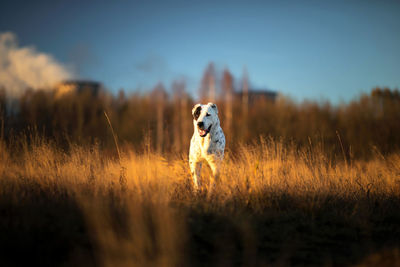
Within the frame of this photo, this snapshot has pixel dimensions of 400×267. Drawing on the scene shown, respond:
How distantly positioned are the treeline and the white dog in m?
6.81

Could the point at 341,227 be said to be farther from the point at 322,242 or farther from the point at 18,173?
the point at 18,173

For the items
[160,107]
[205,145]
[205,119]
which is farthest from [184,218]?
[160,107]

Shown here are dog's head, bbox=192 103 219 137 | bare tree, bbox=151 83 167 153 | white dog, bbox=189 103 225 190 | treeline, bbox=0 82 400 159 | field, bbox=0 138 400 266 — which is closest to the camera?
field, bbox=0 138 400 266

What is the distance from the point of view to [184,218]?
3.47 meters

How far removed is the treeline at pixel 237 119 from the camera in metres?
13.4

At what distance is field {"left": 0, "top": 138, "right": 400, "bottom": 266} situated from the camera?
2.79m

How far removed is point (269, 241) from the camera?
340cm

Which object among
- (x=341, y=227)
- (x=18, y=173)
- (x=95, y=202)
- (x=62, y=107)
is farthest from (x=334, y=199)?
(x=62, y=107)

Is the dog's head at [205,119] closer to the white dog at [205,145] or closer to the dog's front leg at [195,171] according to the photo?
the white dog at [205,145]

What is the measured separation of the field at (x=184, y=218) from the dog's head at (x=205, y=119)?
968 millimetres

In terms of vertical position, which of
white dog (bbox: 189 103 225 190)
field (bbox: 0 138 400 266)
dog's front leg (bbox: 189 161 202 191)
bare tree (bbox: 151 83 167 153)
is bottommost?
field (bbox: 0 138 400 266)

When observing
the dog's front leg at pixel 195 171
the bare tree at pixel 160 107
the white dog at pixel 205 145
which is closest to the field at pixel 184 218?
the dog's front leg at pixel 195 171

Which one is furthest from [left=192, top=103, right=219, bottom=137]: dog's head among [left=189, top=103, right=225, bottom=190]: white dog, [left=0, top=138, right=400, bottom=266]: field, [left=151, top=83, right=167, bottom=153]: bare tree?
[left=151, top=83, right=167, bottom=153]: bare tree

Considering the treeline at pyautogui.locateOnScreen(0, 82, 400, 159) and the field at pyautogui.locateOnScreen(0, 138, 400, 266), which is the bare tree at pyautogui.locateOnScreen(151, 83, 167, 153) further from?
the field at pyautogui.locateOnScreen(0, 138, 400, 266)
